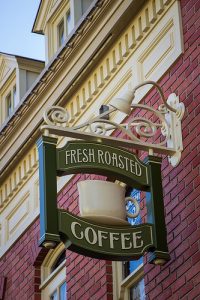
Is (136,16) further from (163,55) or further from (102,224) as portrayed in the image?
(102,224)

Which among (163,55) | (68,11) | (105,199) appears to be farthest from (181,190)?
(68,11)

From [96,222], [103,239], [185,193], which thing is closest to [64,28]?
[185,193]

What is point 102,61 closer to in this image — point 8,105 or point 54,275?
point 54,275

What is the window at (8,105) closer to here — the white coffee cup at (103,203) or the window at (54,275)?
the window at (54,275)

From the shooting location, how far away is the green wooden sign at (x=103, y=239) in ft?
41.0

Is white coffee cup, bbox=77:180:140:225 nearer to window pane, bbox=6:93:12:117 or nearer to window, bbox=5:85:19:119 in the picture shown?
window, bbox=5:85:19:119

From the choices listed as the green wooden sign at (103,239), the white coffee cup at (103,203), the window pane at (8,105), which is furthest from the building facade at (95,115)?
the white coffee cup at (103,203)

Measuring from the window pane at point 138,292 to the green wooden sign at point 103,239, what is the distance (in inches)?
68.6

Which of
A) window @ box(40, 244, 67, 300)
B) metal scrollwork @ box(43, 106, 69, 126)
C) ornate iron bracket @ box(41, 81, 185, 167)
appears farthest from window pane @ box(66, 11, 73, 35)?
metal scrollwork @ box(43, 106, 69, 126)

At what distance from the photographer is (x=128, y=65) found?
15.6m

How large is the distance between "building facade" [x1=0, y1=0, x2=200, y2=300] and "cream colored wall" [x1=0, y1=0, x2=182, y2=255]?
0.05ft

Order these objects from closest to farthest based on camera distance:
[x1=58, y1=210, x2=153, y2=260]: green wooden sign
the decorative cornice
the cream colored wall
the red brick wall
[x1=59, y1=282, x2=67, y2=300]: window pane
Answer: [x1=58, y1=210, x2=153, y2=260]: green wooden sign → the red brick wall → the cream colored wall → the decorative cornice → [x1=59, y1=282, x2=67, y2=300]: window pane

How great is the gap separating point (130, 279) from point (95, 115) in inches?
105

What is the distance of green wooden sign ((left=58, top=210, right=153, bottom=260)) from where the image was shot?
12500mm
